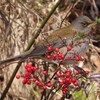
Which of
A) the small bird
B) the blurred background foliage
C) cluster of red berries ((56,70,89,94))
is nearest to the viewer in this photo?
cluster of red berries ((56,70,89,94))

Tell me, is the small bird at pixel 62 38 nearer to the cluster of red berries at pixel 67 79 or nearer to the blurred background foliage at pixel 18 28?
the blurred background foliage at pixel 18 28

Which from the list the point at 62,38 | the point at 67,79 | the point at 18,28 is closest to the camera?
the point at 67,79

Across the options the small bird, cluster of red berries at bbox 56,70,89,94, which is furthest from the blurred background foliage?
cluster of red berries at bbox 56,70,89,94

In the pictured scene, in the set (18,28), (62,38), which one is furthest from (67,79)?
(18,28)

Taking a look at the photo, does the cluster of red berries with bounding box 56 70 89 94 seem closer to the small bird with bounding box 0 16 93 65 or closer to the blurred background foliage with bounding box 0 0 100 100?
the small bird with bounding box 0 16 93 65

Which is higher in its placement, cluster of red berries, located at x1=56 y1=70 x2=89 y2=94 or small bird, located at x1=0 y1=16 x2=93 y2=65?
small bird, located at x1=0 y1=16 x2=93 y2=65

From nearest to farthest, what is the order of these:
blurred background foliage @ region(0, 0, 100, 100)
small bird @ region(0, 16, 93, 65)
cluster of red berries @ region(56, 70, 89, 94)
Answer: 1. cluster of red berries @ region(56, 70, 89, 94)
2. small bird @ region(0, 16, 93, 65)
3. blurred background foliage @ region(0, 0, 100, 100)

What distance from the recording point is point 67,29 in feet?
17.1

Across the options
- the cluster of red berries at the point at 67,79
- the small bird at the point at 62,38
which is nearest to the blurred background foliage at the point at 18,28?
the small bird at the point at 62,38

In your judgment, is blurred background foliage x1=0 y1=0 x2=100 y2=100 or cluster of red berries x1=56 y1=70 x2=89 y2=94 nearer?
cluster of red berries x1=56 y1=70 x2=89 y2=94

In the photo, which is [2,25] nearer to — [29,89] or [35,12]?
[35,12]

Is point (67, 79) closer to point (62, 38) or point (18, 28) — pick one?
point (62, 38)

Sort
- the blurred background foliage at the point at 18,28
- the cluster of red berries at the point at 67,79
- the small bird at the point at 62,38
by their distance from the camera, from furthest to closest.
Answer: the blurred background foliage at the point at 18,28 → the small bird at the point at 62,38 → the cluster of red berries at the point at 67,79

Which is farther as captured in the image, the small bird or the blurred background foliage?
the blurred background foliage
